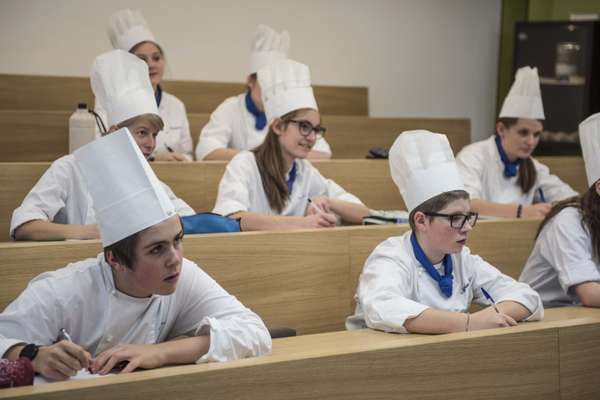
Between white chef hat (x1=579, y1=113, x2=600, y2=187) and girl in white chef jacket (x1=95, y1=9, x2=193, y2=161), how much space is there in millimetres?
2069

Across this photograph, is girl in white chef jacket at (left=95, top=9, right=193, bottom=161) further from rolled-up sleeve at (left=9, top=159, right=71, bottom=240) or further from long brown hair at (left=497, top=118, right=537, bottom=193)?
long brown hair at (left=497, top=118, right=537, bottom=193)

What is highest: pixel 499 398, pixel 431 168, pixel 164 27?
pixel 164 27

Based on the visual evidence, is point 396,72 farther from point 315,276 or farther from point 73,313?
point 73,313

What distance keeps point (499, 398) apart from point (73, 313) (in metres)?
1.05

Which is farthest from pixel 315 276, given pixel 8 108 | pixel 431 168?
pixel 8 108

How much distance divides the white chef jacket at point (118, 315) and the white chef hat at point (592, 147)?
4.96 feet

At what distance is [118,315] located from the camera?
2131mm

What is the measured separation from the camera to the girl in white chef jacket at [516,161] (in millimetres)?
4559

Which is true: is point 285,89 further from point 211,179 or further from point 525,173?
point 525,173

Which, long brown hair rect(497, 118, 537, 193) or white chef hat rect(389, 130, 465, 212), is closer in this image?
white chef hat rect(389, 130, 465, 212)

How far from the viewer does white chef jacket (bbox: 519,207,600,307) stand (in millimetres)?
2982

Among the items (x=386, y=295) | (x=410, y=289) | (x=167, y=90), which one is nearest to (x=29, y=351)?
(x=386, y=295)

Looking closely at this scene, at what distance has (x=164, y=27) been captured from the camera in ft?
18.7

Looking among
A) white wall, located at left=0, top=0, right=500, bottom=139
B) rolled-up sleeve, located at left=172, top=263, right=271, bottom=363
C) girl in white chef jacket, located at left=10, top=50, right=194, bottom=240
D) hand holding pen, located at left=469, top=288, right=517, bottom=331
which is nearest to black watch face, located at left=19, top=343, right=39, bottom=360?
rolled-up sleeve, located at left=172, top=263, right=271, bottom=363
